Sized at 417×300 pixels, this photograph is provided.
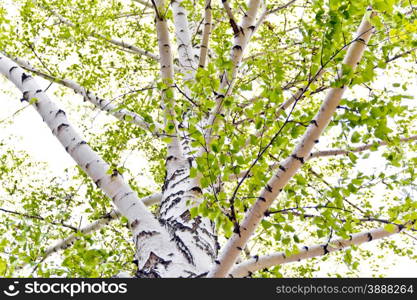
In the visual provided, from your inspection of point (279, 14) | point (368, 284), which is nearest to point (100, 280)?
point (368, 284)

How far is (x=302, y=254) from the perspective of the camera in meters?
3.42

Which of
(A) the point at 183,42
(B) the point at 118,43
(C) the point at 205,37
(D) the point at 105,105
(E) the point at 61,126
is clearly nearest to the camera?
(E) the point at 61,126

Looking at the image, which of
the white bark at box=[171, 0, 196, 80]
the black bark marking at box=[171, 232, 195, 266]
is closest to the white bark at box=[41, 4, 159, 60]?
the white bark at box=[171, 0, 196, 80]

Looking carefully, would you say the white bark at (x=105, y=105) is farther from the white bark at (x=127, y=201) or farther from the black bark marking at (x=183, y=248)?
the black bark marking at (x=183, y=248)

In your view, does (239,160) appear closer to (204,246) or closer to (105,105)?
(204,246)

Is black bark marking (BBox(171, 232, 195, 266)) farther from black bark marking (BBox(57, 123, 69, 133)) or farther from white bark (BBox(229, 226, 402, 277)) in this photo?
black bark marking (BBox(57, 123, 69, 133))

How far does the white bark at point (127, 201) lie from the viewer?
3.43m

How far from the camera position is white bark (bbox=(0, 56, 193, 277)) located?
343 centimetres

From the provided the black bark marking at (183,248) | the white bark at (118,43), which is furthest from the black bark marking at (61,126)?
the white bark at (118,43)

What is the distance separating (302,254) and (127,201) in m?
1.43

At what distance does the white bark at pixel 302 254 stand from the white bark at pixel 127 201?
474 mm

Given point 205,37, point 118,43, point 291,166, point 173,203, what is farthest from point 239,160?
point 118,43

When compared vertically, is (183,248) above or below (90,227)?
below

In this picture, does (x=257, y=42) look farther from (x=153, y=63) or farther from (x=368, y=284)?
(x=368, y=284)
